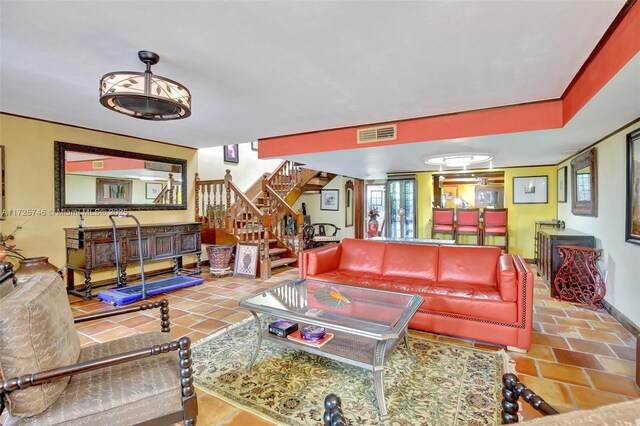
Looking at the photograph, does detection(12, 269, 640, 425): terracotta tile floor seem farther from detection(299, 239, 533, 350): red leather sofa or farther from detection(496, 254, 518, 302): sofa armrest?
detection(496, 254, 518, 302): sofa armrest

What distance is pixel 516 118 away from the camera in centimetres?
340

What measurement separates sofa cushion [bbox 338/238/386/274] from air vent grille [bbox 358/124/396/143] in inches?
57.2

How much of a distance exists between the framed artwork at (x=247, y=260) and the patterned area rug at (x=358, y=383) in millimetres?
2618

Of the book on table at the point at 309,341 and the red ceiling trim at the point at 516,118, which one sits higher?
the red ceiling trim at the point at 516,118

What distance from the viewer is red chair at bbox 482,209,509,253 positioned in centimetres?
660

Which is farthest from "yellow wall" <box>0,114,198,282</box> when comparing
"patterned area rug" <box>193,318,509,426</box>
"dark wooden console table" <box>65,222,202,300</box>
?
"patterned area rug" <box>193,318,509,426</box>

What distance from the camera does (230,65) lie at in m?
2.47

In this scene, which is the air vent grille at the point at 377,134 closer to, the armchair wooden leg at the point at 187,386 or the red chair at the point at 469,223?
the armchair wooden leg at the point at 187,386

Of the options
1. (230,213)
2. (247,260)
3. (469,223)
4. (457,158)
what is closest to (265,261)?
(247,260)

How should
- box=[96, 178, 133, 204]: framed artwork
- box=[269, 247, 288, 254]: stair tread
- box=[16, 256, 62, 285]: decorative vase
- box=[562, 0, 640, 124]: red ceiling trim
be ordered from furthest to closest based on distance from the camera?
1. box=[269, 247, 288, 254]: stair tread
2. box=[96, 178, 133, 204]: framed artwork
3. box=[16, 256, 62, 285]: decorative vase
4. box=[562, 0, 640, 124]: red ceiling trim

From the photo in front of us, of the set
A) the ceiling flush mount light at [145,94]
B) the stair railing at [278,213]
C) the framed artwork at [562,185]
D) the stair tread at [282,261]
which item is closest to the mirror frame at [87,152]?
the stair railing at [278,213]

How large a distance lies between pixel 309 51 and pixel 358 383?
2477mm

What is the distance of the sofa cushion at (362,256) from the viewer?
13.2ft

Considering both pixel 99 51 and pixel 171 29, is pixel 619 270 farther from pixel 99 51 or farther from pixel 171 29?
pixel 99 51
